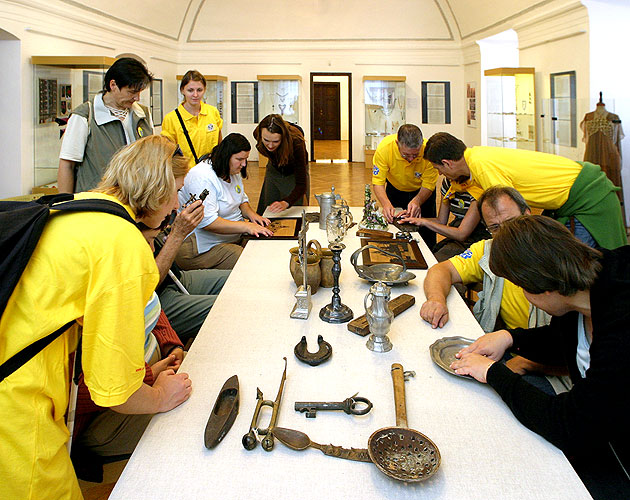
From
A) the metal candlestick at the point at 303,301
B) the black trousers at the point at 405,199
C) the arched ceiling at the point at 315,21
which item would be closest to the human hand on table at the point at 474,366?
the metal candlestick at the point at 303,301

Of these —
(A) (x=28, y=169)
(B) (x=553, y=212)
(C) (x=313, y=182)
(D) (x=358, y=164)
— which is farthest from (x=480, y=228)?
(D) (x=358, y=164)

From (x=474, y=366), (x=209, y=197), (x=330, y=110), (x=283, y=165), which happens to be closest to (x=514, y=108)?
(x=283, y=165)

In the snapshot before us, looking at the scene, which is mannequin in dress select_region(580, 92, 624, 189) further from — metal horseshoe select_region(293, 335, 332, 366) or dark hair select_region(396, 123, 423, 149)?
metal horseshoe select_region(293, 335, 332, 366)

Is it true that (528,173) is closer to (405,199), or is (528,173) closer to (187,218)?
(405,199)

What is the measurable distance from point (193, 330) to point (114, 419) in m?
1.02

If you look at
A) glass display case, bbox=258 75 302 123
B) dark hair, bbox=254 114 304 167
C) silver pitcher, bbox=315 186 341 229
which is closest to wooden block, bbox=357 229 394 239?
silver pitcher, bbox=315 186 341 229

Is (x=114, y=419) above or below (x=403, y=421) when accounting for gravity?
below

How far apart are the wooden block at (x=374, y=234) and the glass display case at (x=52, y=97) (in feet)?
16.4

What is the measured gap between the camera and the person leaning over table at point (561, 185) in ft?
11.6

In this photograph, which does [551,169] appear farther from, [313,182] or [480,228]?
[313,182]

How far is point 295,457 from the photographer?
1424 mm

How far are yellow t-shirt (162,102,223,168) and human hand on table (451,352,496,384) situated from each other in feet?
13.6

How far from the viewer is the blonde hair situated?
1785 mm

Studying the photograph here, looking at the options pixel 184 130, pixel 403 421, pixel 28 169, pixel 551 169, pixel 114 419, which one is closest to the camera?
pixel 403 421
